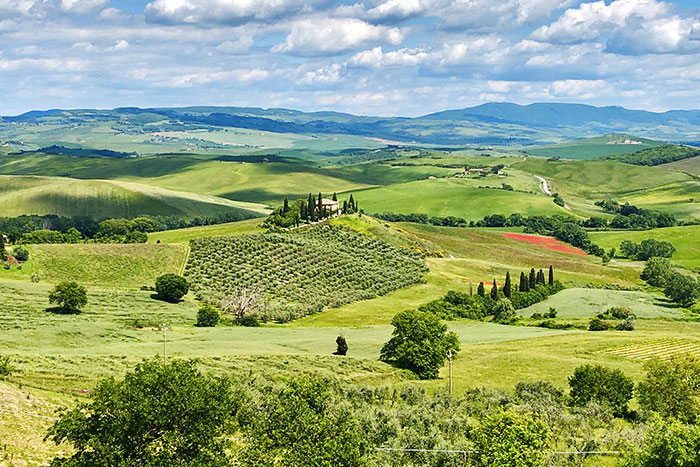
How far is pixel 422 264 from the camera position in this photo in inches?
5896

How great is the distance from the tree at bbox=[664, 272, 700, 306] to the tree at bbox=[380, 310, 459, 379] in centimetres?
7674

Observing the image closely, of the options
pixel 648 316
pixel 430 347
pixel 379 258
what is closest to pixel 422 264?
pixel 379 258

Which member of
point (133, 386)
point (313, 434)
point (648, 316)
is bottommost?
point (648, 316)

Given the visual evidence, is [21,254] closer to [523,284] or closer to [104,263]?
[104,263]

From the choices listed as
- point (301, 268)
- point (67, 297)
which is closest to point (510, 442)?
point (67, 297)

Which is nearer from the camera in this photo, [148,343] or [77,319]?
[148,343]

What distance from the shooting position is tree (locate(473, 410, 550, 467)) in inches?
1300

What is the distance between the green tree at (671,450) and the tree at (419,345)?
34.5m

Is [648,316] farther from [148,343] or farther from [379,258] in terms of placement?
[148,343]

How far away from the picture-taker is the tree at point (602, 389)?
5575 cm

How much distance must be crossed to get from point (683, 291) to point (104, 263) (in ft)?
362

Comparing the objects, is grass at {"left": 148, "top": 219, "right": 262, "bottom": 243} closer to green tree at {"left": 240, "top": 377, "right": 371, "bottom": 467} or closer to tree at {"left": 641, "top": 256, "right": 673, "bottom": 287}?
tree at {"left": 641, "top": 256, "right": 673, "bottom": 287}

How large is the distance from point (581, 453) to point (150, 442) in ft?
84.3

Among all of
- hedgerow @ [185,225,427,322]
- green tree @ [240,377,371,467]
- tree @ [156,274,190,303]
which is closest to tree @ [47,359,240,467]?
green tree @ [240,377,371,467]
